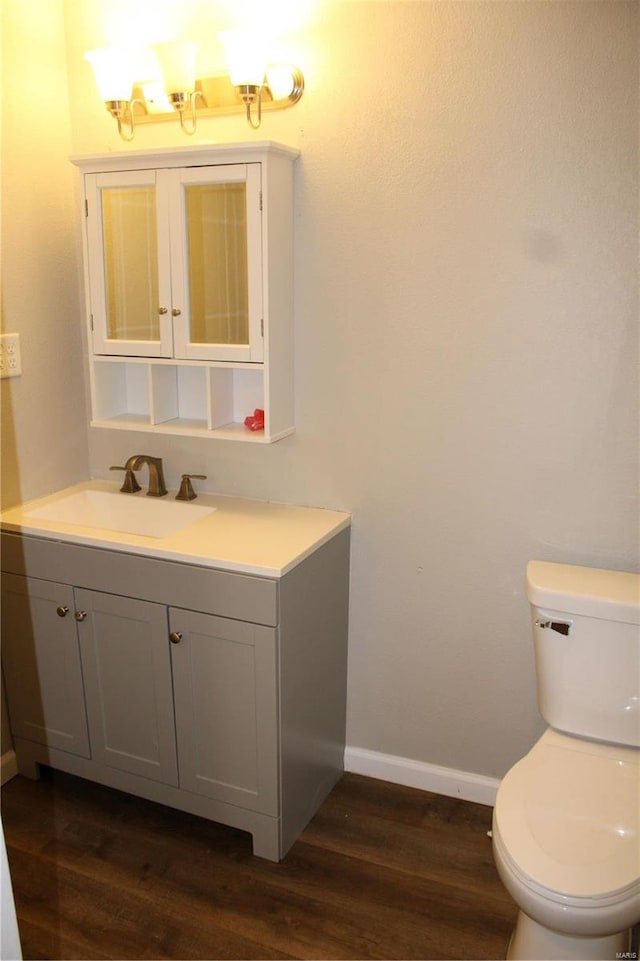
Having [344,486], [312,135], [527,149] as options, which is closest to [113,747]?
[344,486]

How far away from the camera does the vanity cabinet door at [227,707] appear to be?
1898 mm

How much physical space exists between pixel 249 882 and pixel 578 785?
880 millimetres

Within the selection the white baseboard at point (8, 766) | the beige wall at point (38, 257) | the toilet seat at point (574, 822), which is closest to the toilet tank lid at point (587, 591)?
the toilet seat at point (574, 822)

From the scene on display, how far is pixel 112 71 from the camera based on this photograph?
6.63ft

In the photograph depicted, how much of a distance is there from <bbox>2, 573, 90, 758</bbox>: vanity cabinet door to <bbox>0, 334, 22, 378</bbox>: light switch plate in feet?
1.92

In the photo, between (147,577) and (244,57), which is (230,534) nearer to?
(147,577)

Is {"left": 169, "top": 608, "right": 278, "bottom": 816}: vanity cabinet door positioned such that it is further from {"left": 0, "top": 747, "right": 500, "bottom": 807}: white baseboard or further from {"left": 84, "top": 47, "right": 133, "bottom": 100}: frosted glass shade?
{"left": 84, "top": 47, "right": 133, "bottom": 100}: frosted glass shade

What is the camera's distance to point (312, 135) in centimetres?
202

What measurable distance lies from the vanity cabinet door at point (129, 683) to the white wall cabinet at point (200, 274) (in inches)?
21.1

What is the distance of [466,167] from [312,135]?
43 cm

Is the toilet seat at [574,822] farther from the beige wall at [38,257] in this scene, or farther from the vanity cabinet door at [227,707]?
the beige wall at [38,257]

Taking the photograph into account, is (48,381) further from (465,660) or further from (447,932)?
(447,932)

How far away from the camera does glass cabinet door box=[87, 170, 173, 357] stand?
6.76 feet

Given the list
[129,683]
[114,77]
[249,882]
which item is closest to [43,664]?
[129,683]
